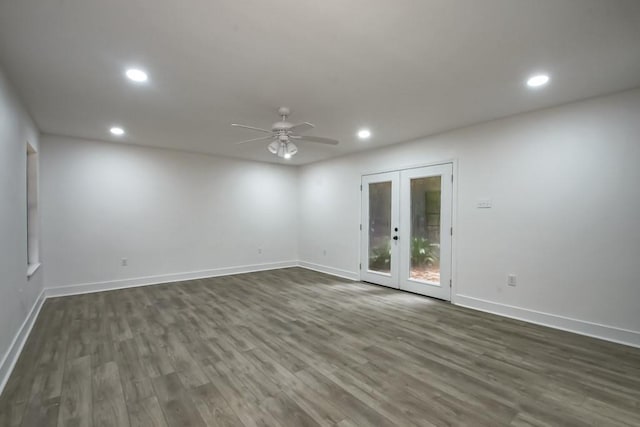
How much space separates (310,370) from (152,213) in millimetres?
4549

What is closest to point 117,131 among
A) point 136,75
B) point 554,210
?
point 136,75

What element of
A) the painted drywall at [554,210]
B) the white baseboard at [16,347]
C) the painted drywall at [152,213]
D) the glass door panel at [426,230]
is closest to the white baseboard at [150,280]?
the painted drywall at [152,213]

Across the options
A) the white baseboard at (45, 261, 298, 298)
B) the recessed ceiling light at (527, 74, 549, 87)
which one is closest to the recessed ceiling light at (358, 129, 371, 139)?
the recessed ceiling light at (527, 74, 549, 87)

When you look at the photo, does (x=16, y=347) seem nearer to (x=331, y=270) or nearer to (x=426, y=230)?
(x=331, y=270)

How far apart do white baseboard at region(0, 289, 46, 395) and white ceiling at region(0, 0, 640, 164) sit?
8.03 ft

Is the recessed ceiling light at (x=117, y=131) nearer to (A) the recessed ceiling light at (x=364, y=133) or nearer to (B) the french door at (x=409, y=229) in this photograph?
(A) the recessed ceiling light at (x=364, y=133)

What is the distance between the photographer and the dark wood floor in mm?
1970

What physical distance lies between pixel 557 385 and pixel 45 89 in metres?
5.38

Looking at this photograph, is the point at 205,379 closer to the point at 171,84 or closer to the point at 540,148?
the point at 171,84

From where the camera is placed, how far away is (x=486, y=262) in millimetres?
4055

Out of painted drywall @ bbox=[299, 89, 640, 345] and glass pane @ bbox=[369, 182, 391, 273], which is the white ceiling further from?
glass pane @ bbox=[369, 182, 391, 273]

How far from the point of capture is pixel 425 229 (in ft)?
15.8

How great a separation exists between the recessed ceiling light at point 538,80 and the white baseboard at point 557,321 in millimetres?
2615

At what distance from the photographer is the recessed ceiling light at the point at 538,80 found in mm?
2721
